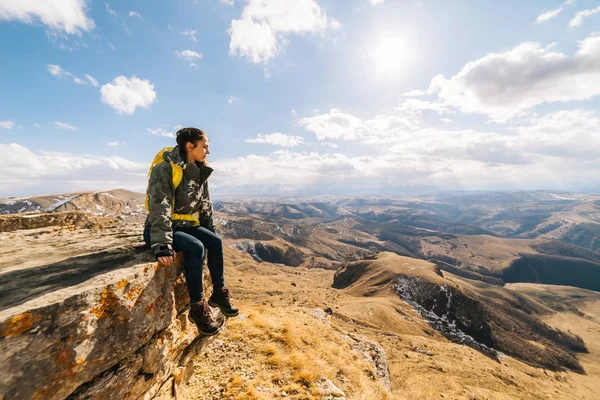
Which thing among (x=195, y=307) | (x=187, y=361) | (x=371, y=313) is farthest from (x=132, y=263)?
(x=371, y=313)

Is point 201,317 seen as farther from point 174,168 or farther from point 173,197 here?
point 174,168

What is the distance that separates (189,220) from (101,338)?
10.9 ft

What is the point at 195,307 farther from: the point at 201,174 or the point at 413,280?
the point at 413,280

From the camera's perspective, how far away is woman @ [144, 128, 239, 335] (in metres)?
6.45

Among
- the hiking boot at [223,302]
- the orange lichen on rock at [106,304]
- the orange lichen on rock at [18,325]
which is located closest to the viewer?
the orange lichen on rock at [18,325]

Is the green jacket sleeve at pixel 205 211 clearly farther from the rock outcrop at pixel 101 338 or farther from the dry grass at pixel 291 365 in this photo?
the dry grass at pixel 291 365

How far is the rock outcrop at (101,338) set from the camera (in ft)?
13.7

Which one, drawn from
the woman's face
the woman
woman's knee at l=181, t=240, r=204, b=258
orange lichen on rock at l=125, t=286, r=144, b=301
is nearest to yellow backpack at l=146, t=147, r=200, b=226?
the woman

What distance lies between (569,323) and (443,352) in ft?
522

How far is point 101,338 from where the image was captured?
5332 millimetres

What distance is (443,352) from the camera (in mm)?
40719

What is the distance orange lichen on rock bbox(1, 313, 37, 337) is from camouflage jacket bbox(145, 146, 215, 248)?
2.43 metres

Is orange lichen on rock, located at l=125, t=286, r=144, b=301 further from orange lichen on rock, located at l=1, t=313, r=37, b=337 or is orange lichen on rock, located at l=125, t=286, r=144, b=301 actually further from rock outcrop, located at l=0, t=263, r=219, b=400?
orange lichen on rock, located at l=1, t=313, r=37, b=337

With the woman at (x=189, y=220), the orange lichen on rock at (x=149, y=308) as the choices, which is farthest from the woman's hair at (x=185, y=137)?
the orange lichen on rock at (x=149, y=308)
